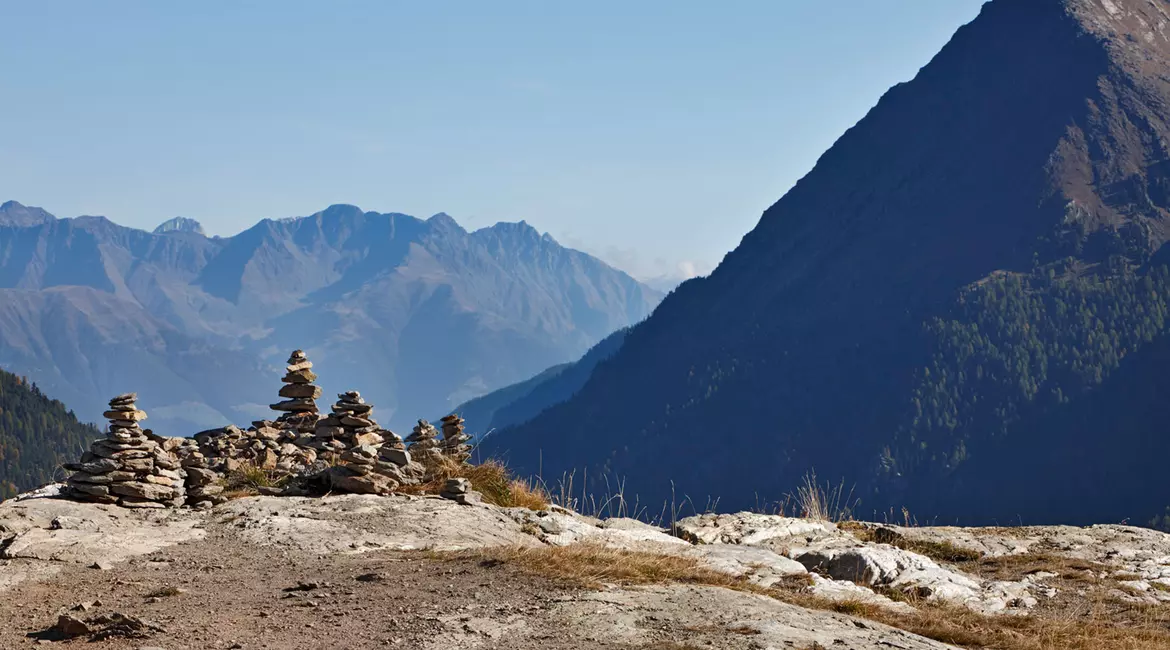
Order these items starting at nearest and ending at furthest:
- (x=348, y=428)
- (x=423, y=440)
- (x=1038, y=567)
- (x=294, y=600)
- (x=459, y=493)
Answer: (x=294, y=600) < (x=1038, y=567) < (x=459, y=493) < (x=348, y=428) < (x=423, y=440)

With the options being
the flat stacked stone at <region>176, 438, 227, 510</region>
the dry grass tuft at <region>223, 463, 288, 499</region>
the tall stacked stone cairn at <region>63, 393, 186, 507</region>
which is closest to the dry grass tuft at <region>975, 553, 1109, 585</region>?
the dry grass tuft at <region>223, 463, 288, 499</region>

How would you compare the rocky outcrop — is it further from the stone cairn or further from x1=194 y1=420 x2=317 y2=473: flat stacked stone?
the stone cairn

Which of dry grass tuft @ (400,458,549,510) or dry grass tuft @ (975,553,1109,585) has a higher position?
dry grass tuft @ (400,458,549,510)

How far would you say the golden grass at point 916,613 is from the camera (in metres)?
11.4

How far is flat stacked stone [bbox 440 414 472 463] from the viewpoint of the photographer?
70.4 ft

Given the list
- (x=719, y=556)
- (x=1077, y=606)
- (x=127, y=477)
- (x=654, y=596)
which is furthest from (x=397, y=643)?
(x=1077, y=606)

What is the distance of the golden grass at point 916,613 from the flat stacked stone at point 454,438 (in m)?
7.91

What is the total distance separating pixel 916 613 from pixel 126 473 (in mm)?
10858

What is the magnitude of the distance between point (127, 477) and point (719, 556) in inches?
332

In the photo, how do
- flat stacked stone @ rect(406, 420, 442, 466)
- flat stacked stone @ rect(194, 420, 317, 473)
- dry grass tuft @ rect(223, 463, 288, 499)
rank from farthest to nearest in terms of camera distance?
flat stacked stone @ rect(194, 420, 317, 473) → flat stacked stone @ rect(406, 420, 442, 466) → dry grass tuft @ rect(223, 463, 288, 499)

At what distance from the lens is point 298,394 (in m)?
25.4

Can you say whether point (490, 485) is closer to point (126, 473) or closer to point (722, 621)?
point (126, 473)

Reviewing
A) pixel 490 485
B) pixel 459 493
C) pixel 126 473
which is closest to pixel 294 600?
pixel 459 493

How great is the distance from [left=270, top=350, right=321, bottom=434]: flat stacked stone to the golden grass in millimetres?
12962
